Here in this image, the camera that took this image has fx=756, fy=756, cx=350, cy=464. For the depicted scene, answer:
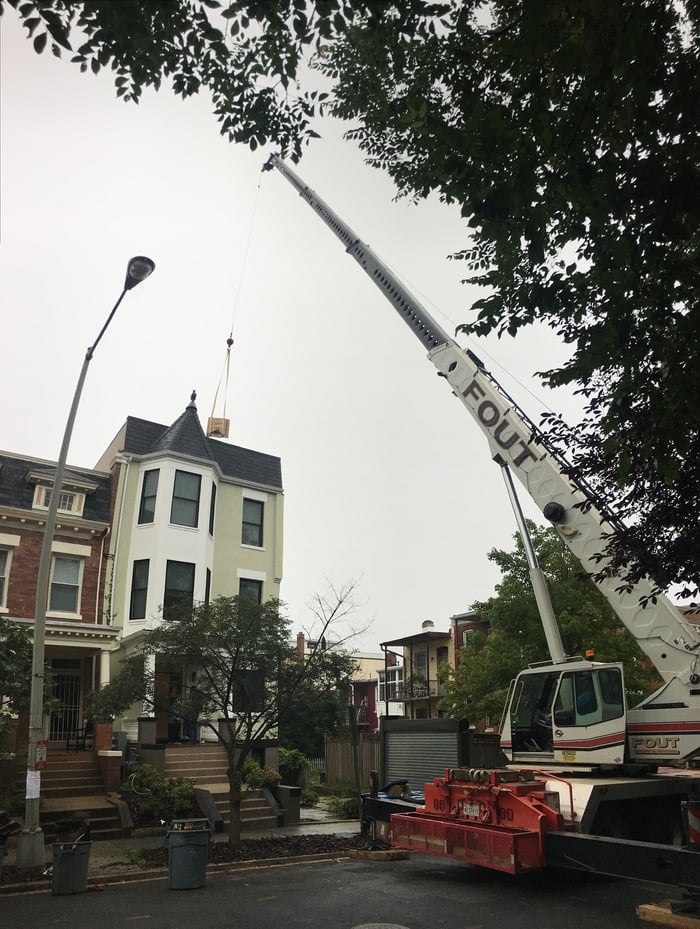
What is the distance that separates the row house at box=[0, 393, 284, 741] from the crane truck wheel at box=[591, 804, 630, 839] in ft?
42.9

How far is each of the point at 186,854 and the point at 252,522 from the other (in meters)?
17.0

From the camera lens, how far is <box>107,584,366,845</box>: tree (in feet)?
44.6

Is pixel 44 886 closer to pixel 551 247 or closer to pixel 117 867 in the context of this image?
pixel 117 867

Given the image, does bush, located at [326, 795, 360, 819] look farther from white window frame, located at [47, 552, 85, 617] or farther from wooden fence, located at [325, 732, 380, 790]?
white window frame, located at [47, 552, 85, 617]

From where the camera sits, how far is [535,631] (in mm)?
19562

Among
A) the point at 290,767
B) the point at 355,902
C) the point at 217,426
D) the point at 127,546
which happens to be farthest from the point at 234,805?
the point at 217,426

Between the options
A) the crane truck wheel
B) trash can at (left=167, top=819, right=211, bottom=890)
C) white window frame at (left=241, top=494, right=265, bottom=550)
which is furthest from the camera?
white window frame at (left=241, top=494, right=265, bottom=550)

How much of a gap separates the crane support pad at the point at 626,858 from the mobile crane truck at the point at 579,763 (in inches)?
0.5

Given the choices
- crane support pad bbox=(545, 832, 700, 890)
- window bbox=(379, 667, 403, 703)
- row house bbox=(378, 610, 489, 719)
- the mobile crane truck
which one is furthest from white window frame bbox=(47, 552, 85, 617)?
window bbox=(379, 667, 403, 703)

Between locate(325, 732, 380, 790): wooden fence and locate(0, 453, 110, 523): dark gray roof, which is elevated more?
locate(0, 453, 110, 523): dark gray roof

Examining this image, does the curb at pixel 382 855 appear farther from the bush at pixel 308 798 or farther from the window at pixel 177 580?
the window at pixel 177 580

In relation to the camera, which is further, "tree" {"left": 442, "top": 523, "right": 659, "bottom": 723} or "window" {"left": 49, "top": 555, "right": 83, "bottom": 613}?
"window" {"left": 49, "top": 555, "right": 83, "bottom": 613}

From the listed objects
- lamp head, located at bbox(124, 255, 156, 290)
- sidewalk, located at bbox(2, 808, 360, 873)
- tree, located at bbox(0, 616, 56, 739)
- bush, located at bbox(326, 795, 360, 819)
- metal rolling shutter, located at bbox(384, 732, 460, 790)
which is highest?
lamp head, located at bbox(124, 255, 156, 290)

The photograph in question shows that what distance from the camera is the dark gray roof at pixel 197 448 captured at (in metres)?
24.9
